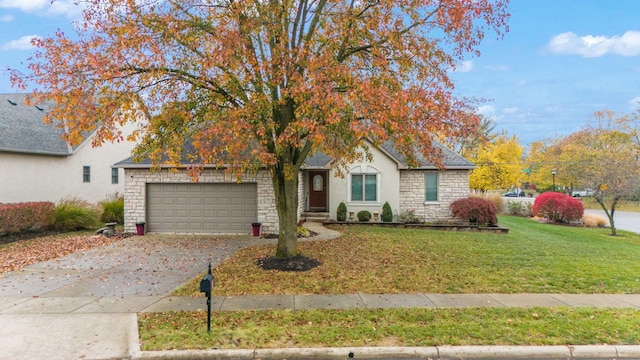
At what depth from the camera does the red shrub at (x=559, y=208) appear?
2228 cm

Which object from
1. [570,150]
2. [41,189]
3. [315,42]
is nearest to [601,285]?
[315,42]

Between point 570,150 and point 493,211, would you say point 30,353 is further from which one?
point 570,150

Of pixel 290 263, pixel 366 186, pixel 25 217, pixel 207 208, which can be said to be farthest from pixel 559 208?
pixel 25 217

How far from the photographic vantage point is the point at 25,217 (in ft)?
46.5

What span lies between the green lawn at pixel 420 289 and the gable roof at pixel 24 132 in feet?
45.0

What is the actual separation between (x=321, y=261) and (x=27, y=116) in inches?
776

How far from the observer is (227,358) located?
4.58 m

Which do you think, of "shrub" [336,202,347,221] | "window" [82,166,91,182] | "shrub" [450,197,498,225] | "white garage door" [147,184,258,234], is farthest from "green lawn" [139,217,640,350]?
"window" [82,166,91,182]

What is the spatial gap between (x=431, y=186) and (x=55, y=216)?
17570 millimetres

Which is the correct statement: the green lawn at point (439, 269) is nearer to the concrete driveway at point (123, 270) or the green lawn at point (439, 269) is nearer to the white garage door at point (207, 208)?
the concrete driveway at point (123, 270)

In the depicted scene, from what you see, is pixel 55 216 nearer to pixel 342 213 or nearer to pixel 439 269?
pixel 342 213

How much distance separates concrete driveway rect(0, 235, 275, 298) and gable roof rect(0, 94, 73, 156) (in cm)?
850

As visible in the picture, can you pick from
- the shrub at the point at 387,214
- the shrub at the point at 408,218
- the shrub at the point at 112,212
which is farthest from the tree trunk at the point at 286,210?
the shrub at the point at 112,212

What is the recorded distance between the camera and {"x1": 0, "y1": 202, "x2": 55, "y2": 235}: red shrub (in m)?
13.5
